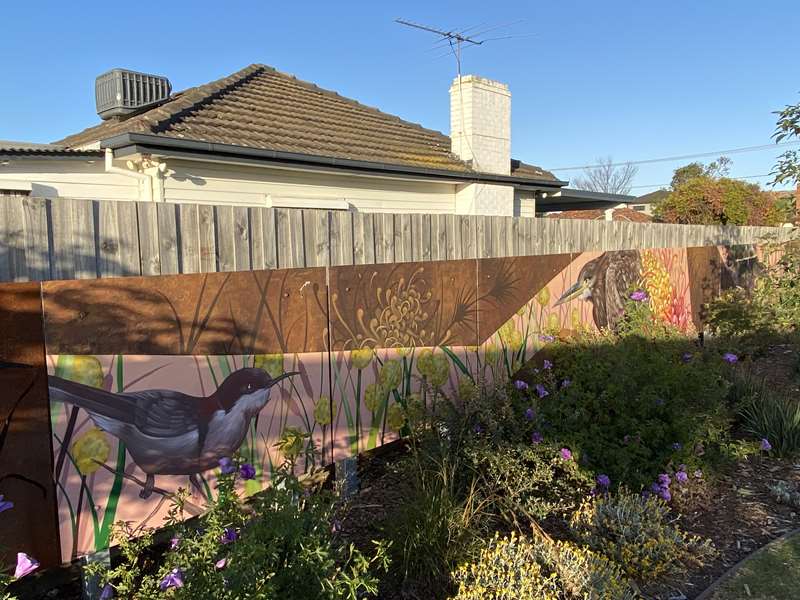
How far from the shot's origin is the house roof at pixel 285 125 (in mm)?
8578

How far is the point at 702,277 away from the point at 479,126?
17.3 feet

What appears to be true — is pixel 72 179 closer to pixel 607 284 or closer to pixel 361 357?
pixel 361 357

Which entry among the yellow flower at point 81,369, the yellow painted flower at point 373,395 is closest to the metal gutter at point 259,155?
the yellow painted flower at point 373,395

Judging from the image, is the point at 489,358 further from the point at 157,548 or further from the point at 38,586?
the point at 38,586

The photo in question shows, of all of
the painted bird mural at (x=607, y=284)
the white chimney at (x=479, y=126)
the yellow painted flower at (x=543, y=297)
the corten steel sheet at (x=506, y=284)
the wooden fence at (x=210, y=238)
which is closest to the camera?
the wooden fence at (x=210, y=238)

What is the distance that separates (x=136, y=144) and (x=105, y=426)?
5.11 m

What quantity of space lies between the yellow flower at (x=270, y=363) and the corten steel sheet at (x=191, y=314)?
42 mm

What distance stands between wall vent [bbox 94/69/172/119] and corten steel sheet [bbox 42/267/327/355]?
7.63 m

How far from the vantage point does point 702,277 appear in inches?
411

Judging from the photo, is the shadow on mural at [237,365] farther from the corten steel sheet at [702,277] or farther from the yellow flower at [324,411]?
the corten steel sheet at [702,277]

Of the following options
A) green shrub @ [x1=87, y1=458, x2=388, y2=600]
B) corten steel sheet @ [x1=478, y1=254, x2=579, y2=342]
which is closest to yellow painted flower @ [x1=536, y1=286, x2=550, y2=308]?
corten steel sheet @ [x1=478, y1=254, x2=579, y2=342]

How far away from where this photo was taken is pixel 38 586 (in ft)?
11.1

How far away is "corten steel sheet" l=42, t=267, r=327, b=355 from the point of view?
3.12 metres

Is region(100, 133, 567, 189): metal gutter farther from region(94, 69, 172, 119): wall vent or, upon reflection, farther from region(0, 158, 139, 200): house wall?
region(94, 69, 172, 119): wall vent
